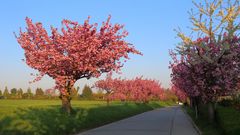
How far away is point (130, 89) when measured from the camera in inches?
3386

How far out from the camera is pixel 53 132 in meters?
18.0

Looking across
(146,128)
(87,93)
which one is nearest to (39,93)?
(87,93)

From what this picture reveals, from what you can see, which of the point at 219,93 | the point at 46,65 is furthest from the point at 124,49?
the point at 219,93

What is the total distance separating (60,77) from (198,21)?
8.19 metres

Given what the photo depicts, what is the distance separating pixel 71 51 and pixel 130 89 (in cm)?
6417

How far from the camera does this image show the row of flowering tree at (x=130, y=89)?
7544 cm

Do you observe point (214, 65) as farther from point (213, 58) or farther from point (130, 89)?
point (130, 89)

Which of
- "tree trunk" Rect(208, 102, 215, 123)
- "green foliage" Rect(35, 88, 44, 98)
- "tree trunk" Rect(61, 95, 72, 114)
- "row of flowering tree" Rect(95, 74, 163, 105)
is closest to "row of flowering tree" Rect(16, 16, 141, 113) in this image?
"tree trunk" Rect(61, 95, 72, 114)

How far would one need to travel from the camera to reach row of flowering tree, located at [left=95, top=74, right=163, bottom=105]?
2970 inches

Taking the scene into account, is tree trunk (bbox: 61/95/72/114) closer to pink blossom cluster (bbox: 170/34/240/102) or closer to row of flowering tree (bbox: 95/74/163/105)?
pink blossom cluster (bbox: 170/34/240/102)

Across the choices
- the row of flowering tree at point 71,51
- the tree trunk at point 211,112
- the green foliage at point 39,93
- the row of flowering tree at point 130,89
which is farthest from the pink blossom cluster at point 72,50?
the green foliage at point 39,93

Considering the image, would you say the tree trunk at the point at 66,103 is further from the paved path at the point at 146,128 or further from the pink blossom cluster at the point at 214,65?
the pink blossom cluster at the point at 214,65

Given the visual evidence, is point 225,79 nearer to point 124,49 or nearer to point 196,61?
point 196,61

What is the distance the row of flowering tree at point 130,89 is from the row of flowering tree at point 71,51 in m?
49.2
